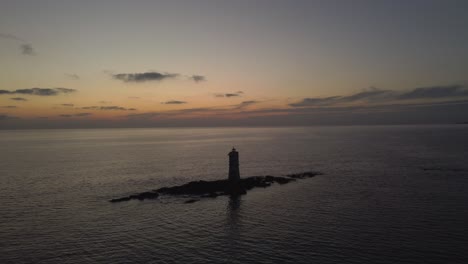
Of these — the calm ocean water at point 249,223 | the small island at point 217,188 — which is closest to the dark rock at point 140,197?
the small island at point 217,188

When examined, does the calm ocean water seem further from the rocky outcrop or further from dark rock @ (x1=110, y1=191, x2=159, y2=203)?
the rocky outcrop

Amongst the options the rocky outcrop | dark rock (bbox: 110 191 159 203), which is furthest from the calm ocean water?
the rocky outcrop

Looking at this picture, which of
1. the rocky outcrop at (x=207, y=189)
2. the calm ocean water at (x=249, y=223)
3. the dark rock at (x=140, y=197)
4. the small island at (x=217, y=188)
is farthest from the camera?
the small island at (x=217, y=188)

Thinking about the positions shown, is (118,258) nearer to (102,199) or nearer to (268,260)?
(268,260)

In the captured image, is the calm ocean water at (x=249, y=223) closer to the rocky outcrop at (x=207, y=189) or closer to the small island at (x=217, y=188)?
the rocky outcrop at (x=207, y=189)

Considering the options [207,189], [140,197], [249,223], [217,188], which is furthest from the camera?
[217,188]

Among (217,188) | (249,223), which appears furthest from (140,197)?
(249,223)

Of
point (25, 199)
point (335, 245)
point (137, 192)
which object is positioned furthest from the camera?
point (137, 192)

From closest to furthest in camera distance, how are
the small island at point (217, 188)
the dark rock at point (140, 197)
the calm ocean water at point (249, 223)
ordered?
the calm ocean water at point (249, 223) < the dark rock at point (140, 197) < the small island at point (217, 188)

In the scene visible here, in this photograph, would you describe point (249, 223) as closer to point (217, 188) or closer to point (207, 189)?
point (207, 189)

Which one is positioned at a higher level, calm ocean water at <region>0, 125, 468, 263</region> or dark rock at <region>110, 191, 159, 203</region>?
dark rock at <region>110, 191, 159, 203</region>

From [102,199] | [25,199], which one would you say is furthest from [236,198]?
[25,199]
